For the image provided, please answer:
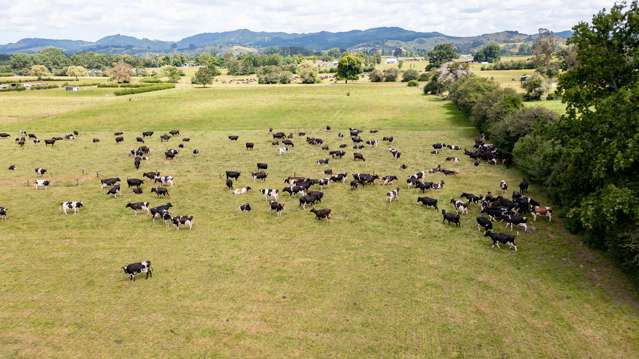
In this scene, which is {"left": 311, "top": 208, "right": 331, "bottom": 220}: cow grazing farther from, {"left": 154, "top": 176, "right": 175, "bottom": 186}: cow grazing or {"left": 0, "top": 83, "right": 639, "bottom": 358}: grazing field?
{"left": 154, "top": 176, "right": 175, "bottom": 186}: cow grazing

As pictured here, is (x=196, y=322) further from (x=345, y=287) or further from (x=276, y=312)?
(x=345, y=287)

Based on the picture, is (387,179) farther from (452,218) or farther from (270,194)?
(270,194)

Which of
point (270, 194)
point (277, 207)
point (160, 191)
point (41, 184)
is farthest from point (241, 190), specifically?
point (41, 184)

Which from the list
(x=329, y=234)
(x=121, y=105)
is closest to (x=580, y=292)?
(x=329, y=234)

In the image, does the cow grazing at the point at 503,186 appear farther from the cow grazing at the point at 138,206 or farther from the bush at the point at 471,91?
the bush at the point at 471,91

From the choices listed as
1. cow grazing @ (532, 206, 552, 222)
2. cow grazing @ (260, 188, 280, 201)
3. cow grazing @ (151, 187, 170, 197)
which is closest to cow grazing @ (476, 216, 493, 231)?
cow grazing @ (532, 206, 552, 222)

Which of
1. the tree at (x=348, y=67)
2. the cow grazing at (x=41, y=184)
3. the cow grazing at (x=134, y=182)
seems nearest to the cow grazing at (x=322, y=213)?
the cow grazing at (x=134, y=182)
